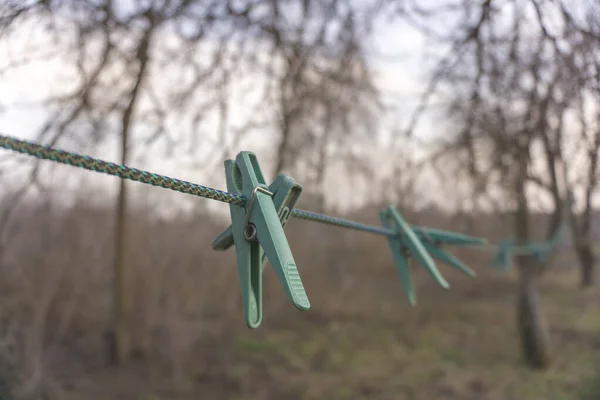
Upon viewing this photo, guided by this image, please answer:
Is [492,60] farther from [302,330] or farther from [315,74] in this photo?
[302,330]

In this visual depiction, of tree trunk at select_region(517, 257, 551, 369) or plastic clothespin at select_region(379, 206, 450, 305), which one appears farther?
tree trunk at select_region(517, 257, 551, 369)

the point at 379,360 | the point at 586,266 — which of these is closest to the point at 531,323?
the point at 379,360

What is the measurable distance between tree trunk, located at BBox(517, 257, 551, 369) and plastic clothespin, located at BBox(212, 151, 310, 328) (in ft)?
14.5

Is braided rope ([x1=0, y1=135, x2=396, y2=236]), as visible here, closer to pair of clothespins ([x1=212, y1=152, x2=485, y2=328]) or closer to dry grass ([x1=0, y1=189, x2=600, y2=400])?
pair of clothespins ([x1=212, y1=152, x2=485, y2=328])

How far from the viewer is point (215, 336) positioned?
4.68 m

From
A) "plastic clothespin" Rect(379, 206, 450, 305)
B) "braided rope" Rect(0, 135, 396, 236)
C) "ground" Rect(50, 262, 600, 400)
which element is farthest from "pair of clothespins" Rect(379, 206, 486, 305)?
"ground" Rect(50, 262, 600, 400)

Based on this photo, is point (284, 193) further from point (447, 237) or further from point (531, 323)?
point (531, 323)

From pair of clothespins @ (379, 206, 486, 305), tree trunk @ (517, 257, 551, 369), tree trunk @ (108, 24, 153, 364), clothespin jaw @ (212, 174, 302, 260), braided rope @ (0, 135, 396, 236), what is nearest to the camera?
braided rope @ (0, 135, 396, 236)

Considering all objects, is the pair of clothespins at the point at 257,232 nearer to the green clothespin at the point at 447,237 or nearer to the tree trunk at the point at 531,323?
the green clothespin at the point at 447,237

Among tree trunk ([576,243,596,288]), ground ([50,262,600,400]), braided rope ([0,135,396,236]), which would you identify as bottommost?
ground ([50,262,600,400])

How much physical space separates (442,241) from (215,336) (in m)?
3.55

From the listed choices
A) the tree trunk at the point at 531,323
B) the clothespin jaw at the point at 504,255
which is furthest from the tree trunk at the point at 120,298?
the tree trunk at the point at 531,323

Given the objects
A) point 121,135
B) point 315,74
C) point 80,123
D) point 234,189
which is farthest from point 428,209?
point 234,189

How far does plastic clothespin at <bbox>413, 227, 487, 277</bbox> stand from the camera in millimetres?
1573
